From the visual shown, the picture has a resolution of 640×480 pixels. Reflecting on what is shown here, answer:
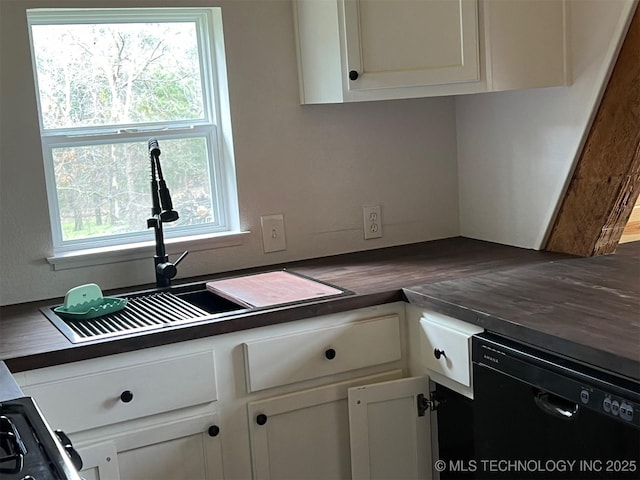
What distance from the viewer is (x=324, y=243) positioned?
288cm

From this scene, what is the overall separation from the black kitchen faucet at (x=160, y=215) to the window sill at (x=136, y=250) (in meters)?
0.07

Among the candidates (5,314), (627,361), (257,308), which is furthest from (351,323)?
(5,314)

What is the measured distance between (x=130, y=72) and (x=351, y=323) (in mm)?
1111

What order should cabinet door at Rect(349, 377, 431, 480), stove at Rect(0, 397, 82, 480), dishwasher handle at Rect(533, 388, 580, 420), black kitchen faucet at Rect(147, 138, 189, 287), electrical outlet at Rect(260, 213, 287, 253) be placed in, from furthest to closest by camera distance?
electrical outlet at Rect(260, 213, 287, 253)
black kitchen faucet at Rect(147, 138, 189, 287)
cabinet door at Rect(349, 377, 431, 480)
dishwasher handle at Rect(533, 388, 580, 420)
stove at Rect(0, 397, 82, 480)

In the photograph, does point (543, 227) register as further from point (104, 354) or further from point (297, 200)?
point (104, 354)

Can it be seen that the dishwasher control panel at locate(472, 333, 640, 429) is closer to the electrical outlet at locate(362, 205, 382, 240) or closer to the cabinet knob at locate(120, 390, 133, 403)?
the cabinet knob at locate(120, 390, 133, 403)

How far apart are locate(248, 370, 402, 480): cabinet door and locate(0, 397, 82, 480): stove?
75 centimetres

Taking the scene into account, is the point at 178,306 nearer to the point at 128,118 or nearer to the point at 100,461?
the point at 100,461

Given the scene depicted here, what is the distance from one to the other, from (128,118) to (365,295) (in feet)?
3.32

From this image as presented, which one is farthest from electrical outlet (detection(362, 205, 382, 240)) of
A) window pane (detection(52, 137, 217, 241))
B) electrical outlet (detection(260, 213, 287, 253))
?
window pane (detection(52, 137, 217, 241))

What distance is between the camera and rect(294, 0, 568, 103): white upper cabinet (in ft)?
8.02

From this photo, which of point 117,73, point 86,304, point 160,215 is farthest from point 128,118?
point 86,304

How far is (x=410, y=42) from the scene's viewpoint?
8.07 feet

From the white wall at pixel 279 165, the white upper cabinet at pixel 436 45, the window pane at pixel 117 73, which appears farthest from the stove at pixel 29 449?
the white upper cabinet at pixel 436 45
